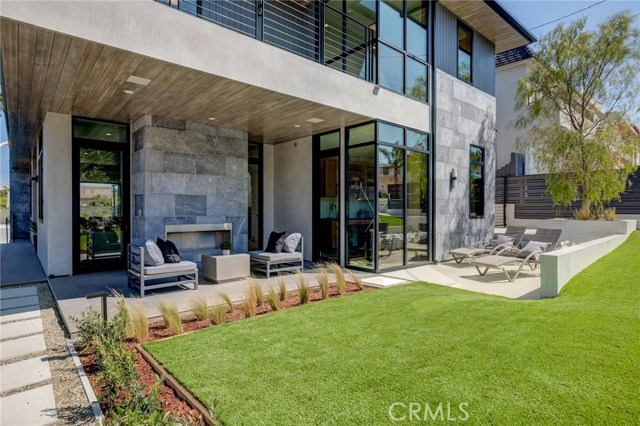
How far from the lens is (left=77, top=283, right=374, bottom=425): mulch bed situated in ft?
8.50

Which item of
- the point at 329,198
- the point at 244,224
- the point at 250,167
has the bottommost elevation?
the point at 244,224

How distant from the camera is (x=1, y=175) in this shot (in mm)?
26109

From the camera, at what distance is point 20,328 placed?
14.4ft

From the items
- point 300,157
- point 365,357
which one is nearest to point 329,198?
point 300,157

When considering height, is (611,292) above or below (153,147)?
below

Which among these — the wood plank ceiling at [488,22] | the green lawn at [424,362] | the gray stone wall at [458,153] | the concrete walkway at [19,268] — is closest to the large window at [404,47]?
the gray stone wall at [458,153]

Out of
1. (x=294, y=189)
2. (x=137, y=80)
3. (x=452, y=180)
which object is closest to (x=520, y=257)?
(x=452, y=180)

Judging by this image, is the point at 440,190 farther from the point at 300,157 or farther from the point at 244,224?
the point at 244,224

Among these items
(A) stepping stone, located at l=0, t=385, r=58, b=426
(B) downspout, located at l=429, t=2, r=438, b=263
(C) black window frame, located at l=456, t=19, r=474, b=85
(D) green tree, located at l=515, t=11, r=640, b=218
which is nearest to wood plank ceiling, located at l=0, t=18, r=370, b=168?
(B) downspout, located at l=429, t=2, r=438, b=263

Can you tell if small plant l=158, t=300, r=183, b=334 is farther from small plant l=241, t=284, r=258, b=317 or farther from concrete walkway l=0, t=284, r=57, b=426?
concrete walkway l=0, t=284, r=57, b=426

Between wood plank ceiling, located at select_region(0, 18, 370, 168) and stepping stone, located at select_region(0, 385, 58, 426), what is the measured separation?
3.51 metres

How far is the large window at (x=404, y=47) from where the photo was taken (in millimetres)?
7852

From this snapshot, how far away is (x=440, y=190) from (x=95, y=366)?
8.03 meters

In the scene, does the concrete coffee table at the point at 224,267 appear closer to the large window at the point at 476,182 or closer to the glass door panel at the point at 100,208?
the glass door panel at the point at 100,208
